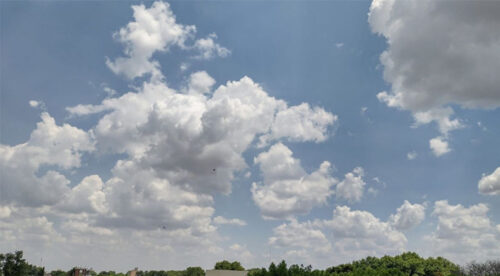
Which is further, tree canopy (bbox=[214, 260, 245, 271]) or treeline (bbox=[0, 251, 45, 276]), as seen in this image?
tree canopy (bbox=[214, 260, 245, 271])

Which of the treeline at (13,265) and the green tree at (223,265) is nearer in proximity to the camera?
the treeline at (13,265)

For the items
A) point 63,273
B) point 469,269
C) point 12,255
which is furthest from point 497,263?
point 63,273

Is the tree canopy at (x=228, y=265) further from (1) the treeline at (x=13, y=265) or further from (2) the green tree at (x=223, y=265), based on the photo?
(1) the treeline at (x=13, y=265)

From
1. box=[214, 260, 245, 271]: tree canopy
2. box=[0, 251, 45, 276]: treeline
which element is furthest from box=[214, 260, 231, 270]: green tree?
box=[0, 251, 45, 276]: treeline

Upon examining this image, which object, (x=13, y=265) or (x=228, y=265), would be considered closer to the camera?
(x=13, y=265)

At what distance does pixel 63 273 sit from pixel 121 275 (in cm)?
7352

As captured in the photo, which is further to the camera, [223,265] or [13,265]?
[223,265]

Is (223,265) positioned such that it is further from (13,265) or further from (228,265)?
(13,265)

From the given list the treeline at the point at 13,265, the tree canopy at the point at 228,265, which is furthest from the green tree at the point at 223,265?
the treeline at the point at 13,265

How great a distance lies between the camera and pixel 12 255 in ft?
346

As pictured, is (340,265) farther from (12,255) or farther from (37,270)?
(37,270)

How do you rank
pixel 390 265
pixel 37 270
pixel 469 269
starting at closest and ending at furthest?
pixel 390 265
pixel 469 269
pixel 37 270

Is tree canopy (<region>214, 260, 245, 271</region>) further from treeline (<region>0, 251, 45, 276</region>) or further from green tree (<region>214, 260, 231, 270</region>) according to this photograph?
treeline (<region>0, 251, 45, 276</region>)

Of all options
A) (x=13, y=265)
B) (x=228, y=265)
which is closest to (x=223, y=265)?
(x=228, y=265)
